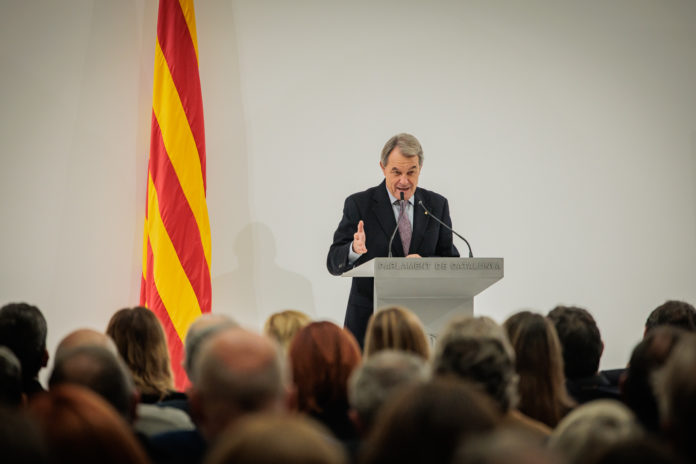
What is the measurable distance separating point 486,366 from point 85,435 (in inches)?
44.1

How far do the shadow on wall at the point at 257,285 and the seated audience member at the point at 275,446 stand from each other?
4.80 metres

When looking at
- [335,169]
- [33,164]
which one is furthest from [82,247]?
[335,169]

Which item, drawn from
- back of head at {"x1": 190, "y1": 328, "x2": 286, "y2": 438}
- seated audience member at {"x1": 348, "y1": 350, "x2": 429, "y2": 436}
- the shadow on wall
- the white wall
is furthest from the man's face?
back of head at {"x1": 190, "y1": 328, "x2": 286, "y2": 438}

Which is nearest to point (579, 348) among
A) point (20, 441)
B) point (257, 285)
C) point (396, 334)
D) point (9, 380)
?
point (396, 334)

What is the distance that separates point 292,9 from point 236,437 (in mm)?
5347

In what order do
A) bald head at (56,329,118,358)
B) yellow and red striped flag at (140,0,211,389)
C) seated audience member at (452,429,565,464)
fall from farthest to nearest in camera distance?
yellow and red striped flag at (140,0,211,389)
bald head at (56,329,118,358)
seated audience member at (452,429,565,464)

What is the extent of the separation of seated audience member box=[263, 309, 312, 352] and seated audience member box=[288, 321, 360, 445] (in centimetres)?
55

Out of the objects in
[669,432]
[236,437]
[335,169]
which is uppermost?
[335,169]

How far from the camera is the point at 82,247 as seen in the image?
227 inches

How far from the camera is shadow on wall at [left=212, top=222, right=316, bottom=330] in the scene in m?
6.00

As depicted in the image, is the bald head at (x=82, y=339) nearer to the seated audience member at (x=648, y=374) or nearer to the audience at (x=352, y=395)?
the audience at (x=352, y=395)

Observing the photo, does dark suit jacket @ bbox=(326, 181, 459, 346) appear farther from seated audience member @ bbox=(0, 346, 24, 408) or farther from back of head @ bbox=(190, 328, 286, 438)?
back of head @ bbox=(190, 328, 286, 438)

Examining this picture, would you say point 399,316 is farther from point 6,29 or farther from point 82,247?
point 6,29

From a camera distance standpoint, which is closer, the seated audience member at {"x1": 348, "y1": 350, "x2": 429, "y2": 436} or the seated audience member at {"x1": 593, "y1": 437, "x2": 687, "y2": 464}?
the seated audience member at {"x1": 593, "y1": 437, "x2": 687, "y2": 464}
